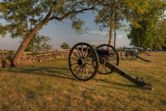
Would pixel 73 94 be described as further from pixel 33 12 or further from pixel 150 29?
pixel 150 29

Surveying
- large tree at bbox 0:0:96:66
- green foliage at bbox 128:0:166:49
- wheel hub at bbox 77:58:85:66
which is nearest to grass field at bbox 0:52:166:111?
wheel hub at bbox 77:58:85:66

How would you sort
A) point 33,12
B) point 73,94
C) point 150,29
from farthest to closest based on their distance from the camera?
point 150,29 → point 33,12 → point 73,94

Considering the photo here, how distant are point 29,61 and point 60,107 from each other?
1704cm

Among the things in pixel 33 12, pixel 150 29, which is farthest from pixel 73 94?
pixel 150 29

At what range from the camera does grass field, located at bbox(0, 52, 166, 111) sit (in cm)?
1086

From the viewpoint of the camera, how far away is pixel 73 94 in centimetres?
1213

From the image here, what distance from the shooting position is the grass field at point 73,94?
1086 cm

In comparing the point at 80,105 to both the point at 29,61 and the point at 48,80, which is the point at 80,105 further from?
the point at 29,61

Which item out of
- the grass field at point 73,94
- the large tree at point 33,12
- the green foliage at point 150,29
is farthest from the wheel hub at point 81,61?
the green foliage at point 150,29

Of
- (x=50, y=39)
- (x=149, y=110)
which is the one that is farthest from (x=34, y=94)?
(x=50, y=39)

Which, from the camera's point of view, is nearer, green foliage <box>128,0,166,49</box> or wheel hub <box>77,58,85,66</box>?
wheel hub <box>77,58,85,66</box>

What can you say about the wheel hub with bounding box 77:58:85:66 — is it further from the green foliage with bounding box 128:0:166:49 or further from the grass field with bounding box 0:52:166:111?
the green foliage with bounding box 128:0:166:49

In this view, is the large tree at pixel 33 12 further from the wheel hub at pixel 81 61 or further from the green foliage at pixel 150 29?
the green foliage at pixel 150 29

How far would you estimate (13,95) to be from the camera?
11.8 metres
